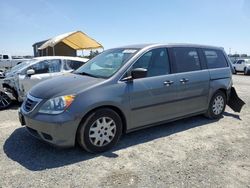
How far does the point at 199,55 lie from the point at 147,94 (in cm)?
193

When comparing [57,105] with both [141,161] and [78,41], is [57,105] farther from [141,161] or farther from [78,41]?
[78,41]

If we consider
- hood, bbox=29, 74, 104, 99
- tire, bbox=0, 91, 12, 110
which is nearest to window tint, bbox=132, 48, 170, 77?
hood, bbox=29, 74, 104, 99

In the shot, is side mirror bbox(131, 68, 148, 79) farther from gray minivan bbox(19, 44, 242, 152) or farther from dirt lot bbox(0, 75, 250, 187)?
dirt lot bbox(0, 75, 250, 187)


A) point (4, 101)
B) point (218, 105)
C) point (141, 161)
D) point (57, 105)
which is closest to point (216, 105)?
point (218, 105)

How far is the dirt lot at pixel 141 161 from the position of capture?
11.1ft

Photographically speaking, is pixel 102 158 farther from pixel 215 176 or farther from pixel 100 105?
pixel 215 176

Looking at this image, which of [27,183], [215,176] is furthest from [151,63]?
[27,183]

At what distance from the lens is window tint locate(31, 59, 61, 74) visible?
26.5 feet

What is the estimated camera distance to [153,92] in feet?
15.4

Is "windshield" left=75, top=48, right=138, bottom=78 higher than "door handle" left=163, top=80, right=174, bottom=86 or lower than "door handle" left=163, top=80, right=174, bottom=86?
higher

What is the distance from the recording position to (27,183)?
330 cm

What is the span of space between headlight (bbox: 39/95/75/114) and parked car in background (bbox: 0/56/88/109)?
4.01 m

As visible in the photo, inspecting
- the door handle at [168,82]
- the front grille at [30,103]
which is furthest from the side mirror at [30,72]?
the door handle at [168,82]

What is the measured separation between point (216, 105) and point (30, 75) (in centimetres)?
523
